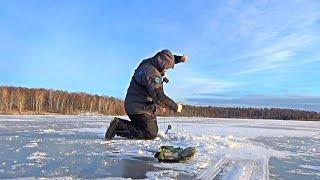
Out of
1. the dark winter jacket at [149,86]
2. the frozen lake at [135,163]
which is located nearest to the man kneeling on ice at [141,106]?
the dark winter jacket at [149,86]

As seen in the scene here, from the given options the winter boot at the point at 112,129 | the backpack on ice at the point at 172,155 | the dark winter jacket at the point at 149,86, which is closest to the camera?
the backpack on ice at the point at 172,155

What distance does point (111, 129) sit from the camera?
8.06m

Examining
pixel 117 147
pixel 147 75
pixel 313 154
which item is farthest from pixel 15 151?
pixel 313 154

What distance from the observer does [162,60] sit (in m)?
7.83

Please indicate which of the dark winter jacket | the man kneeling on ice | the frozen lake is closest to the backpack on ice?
the frozen lake

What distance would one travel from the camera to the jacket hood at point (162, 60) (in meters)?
7.84

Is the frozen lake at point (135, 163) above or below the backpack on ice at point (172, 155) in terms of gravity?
below

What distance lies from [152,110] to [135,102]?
36cm

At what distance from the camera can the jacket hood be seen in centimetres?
784

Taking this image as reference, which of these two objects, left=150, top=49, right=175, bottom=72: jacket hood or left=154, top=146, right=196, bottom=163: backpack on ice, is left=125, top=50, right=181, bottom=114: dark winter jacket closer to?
left=150, top=49, right=175, bottom=72: jacket hood

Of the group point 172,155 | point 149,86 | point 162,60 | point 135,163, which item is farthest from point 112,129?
point 135,163

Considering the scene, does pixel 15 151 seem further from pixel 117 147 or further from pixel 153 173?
pixel 153 173

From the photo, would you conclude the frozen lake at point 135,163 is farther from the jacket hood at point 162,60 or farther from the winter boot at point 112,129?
the jacket hood at point 162,60

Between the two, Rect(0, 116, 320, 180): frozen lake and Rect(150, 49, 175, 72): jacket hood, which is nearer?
Rect(0, 116, 320, 180): frozen lake
